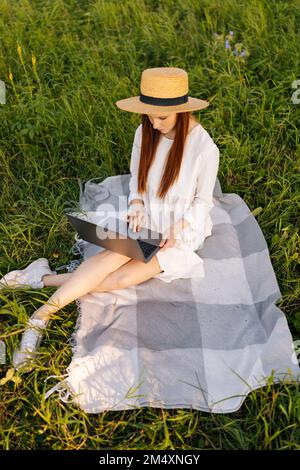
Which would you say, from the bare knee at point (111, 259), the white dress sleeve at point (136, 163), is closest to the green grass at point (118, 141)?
the bare knee at point (111, 259)

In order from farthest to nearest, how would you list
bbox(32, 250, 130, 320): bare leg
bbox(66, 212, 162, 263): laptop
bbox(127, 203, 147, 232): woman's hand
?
bbox(127, 203, 147, 232): woman's hand, bbox(32, 250, 130, 320): bare leg, bbox(66, 212, 162, 263): laptop

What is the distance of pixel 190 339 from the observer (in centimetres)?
257

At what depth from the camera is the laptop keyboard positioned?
102 inches

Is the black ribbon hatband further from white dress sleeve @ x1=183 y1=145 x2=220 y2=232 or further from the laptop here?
the laptop

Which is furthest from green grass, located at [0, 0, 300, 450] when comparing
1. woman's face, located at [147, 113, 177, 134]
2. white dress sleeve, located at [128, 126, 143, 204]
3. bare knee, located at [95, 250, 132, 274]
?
woman's face, located at [147, 113, 177, 134]

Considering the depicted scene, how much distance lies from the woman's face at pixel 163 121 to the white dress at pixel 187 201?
0.11 meters

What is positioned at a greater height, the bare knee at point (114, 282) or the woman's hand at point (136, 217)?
the woman's hand at point (136, 217)

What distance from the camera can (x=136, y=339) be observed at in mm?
2586

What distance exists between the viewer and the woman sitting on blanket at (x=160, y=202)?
256 centimetres

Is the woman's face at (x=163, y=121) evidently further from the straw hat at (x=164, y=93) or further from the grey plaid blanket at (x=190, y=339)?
the grey plaid blanket at (x=190, y=339)

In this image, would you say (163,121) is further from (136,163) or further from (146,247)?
(146,247)

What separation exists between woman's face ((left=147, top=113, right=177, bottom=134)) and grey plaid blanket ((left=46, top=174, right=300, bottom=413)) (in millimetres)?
753

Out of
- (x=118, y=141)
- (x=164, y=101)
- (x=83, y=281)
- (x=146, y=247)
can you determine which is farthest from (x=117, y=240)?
(x=118, y=141)

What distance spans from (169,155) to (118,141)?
3.34ft
